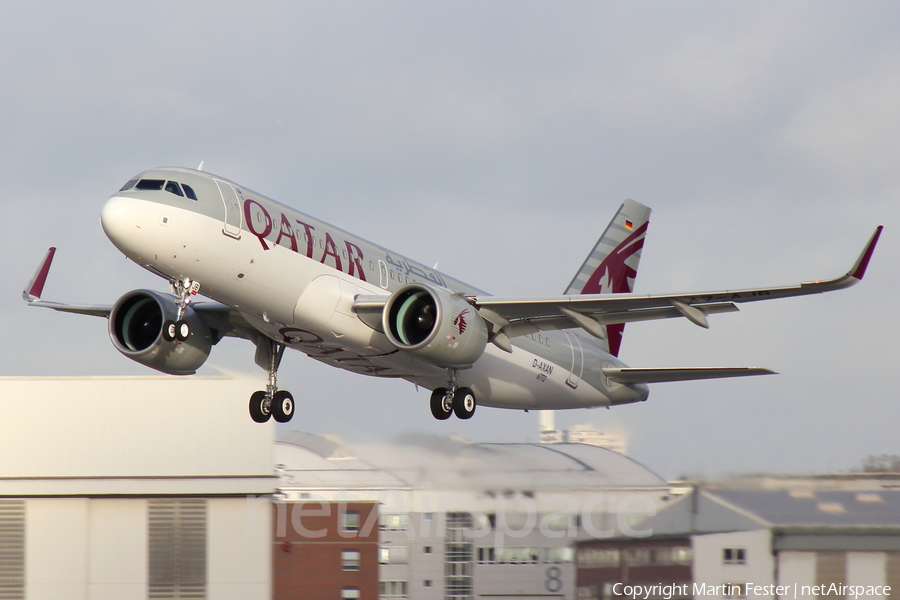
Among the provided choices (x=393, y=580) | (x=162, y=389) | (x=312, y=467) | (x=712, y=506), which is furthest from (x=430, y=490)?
(x=162, y=389)

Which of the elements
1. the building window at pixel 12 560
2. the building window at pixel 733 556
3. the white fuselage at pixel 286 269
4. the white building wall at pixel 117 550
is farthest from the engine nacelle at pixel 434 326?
the building window at pixel 12 560

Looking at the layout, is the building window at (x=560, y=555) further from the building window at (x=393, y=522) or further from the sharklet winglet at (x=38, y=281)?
the sharklet winglet at (x=38, y=281)

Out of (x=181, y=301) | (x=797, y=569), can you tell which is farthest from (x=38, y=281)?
(x=797, y=569)

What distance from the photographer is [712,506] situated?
2383cm

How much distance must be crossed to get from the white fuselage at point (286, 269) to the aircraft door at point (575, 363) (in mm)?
1453

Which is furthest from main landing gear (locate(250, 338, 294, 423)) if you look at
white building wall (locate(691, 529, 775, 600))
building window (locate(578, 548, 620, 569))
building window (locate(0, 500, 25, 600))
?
building window (locate(0, 500, 25, 600))

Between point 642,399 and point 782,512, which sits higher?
point 642,399

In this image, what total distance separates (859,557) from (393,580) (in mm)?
11992

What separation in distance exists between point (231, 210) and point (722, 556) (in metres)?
12.8

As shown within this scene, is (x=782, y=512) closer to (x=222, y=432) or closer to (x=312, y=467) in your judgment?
(x=312, y=467)

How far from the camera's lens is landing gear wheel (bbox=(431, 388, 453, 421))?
24.8 m

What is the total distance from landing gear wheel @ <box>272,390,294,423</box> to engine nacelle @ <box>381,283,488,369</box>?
13.4 feet

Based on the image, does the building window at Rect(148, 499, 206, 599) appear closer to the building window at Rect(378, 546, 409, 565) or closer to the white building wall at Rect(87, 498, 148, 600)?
the white building wall at Rect(87, 498, 148, 600)

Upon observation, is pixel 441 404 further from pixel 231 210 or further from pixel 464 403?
pixel 231 210
